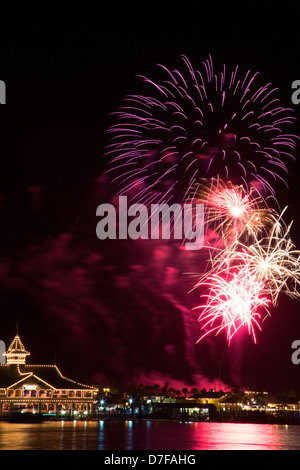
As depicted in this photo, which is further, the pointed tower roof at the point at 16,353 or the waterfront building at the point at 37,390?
the pointed tower roof at the point at 16,353

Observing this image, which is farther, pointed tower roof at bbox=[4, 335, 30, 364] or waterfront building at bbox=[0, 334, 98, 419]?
pointed tower roof at bbox=[4, 335, 30, 364]

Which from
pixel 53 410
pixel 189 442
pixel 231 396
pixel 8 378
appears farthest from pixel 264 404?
pixel 189 442

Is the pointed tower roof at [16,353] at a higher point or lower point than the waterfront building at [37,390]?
higher

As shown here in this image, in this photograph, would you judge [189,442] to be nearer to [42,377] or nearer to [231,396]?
[42,377]

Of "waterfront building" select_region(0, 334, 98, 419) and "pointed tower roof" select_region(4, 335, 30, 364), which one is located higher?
"pointed tower roof" select_region(4, 335, 30, 364)
